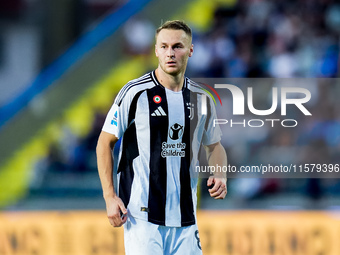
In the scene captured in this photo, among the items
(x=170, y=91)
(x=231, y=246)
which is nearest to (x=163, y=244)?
(x=170, y=91)

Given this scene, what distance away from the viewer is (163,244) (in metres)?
3.64

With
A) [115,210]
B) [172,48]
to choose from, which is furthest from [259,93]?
[115,210]

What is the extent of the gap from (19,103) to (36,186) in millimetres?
1052

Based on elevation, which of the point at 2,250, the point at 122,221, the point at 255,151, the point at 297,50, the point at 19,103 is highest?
the point at 297,50

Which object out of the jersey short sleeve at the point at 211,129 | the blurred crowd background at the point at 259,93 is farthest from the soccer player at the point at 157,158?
the blurred crowd background at the point at 259,93

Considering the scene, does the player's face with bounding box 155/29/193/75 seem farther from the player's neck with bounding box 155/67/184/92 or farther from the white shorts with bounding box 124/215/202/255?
the white shorts with bounding box 124/215/202/255

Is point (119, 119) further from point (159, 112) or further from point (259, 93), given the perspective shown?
point (259, 93)

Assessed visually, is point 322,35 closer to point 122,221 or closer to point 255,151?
point 255,151

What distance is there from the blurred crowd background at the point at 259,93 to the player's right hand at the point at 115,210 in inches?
135

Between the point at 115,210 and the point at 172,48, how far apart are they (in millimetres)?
914

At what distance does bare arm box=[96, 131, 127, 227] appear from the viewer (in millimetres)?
3541

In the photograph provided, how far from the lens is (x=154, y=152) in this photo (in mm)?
3639

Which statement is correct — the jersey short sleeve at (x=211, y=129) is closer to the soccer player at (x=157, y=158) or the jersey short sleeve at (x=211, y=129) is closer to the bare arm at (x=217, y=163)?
the bare arm at (x=217, y=163)

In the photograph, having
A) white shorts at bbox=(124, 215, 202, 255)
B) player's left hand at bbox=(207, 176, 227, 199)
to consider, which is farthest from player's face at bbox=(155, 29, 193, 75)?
white shorts at bbox=(124, 215, 202, 255)
